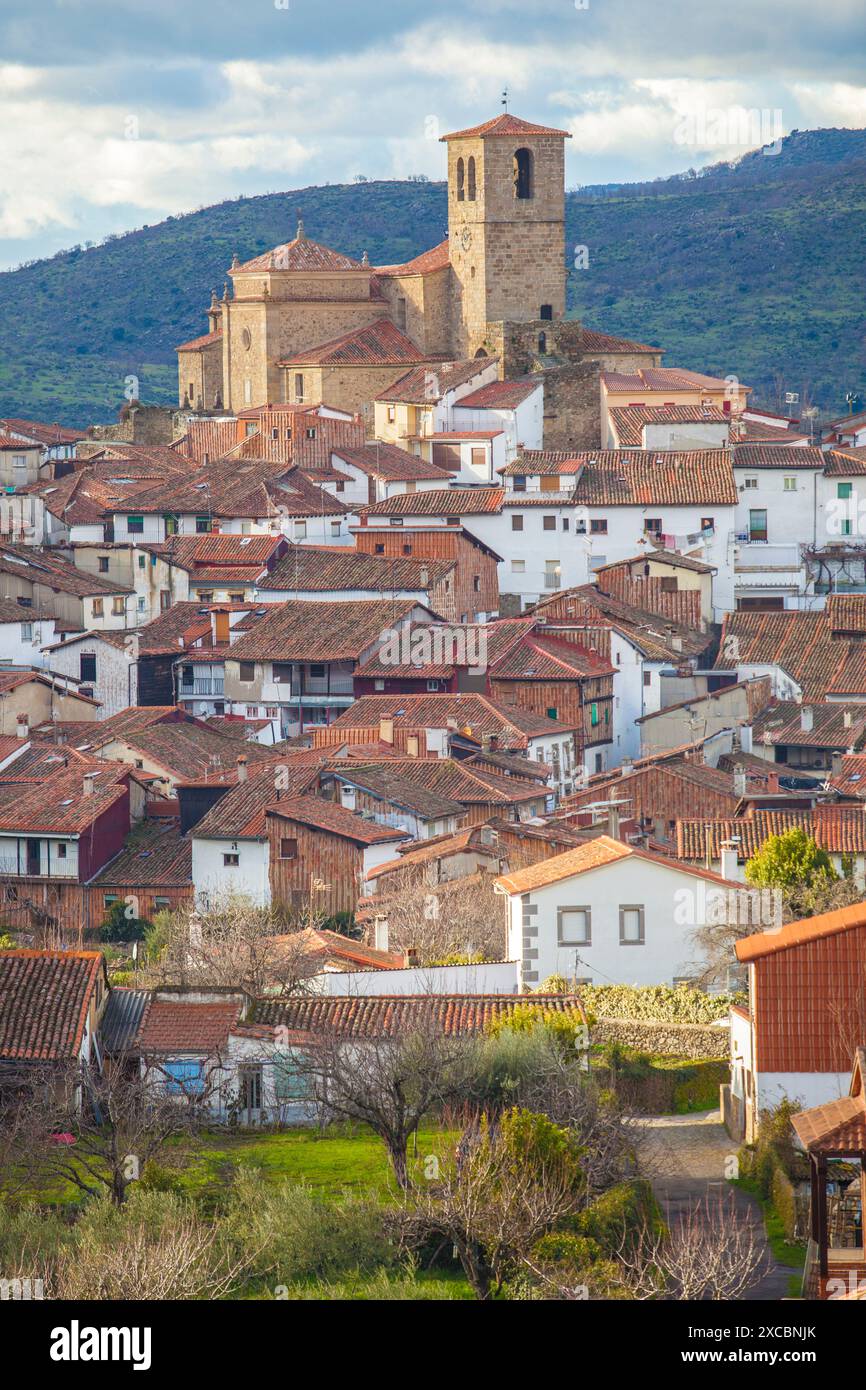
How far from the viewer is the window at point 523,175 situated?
71.9 m

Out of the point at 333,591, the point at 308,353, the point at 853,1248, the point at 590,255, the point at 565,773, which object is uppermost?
the point at 590,255

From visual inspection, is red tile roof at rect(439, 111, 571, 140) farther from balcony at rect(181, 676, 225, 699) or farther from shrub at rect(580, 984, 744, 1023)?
shrub at rect(580, 984, 744, 1023)

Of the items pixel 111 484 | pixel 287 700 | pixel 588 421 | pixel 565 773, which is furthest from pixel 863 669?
pixel 111 484

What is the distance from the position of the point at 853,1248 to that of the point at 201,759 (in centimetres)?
3211

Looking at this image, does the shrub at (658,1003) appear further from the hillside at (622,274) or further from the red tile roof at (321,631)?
the hillside at (622,274)

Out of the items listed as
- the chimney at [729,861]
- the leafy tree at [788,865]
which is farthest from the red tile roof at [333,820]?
the leafy tree at [788,865]

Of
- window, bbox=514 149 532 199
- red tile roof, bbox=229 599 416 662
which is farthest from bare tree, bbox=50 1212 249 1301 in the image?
window, bbox=514 149 532 199

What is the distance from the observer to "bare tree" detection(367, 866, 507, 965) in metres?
34.1

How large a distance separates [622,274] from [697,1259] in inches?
4757

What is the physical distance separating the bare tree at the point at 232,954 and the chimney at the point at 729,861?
6076mm

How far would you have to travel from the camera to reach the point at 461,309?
73.1 m

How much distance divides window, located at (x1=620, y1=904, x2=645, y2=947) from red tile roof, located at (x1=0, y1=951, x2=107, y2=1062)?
22.6ft
